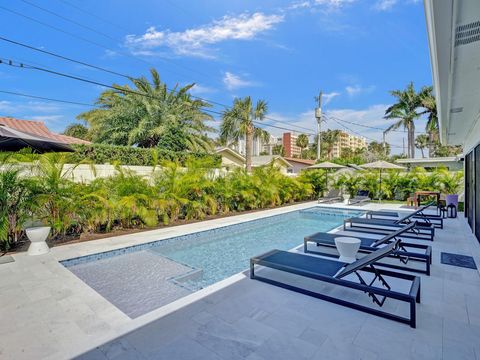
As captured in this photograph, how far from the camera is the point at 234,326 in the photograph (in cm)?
291

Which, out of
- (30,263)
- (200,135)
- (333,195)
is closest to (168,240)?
(30,263)

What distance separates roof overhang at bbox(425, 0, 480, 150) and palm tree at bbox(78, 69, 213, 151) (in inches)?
644

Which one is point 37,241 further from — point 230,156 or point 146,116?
point 230,156

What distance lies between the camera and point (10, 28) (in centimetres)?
960

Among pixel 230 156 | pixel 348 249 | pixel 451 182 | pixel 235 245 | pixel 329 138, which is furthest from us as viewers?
pixel 329 138

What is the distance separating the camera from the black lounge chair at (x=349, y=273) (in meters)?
3.01

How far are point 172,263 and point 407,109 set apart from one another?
2822 cm

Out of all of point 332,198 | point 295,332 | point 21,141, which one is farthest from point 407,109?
point 21,141

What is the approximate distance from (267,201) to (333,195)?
187 inches

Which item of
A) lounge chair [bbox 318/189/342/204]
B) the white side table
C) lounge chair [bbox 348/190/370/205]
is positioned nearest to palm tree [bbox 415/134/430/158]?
lounge chair [bbox 348/190/370/205]

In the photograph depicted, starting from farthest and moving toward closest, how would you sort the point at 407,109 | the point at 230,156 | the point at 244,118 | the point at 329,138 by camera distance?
1. the point at 329,138
2. the point at 230,156
3. the point at 407,109
4. the point at 244,118

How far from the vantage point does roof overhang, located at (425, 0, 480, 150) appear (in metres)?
1.78

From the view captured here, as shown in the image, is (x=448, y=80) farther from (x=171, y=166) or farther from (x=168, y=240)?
(x=171, y=166)

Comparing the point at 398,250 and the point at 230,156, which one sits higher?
the point at 230,156
